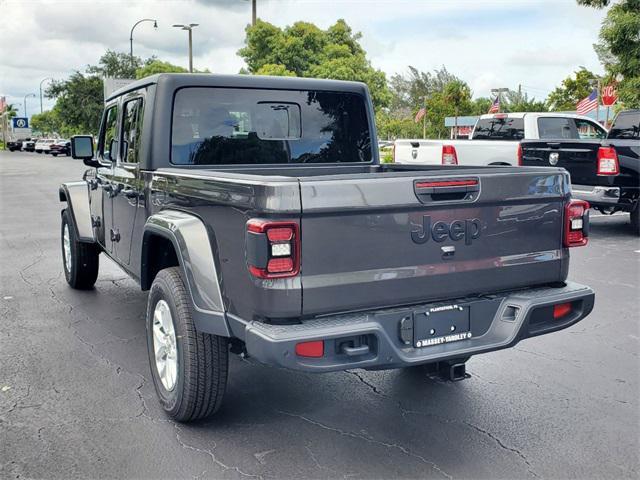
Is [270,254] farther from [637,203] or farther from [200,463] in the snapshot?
[637,203]

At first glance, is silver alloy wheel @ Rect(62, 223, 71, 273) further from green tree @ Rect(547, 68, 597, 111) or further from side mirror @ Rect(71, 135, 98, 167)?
green tree @ Rect(547, 68, 597, 111)

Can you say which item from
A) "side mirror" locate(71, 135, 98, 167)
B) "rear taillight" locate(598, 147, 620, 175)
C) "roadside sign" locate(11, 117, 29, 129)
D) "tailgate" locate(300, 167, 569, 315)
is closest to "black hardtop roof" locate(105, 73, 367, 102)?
"side mirror" locate(71, 135, 98, 167)

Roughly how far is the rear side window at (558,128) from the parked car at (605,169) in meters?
2.85

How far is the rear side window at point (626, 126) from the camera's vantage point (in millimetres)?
11609

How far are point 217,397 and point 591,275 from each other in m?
5.57

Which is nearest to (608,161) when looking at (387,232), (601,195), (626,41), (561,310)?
(601,195)

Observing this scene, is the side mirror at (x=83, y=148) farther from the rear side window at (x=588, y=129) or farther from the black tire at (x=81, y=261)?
the rear side window at (x=588, y=129)

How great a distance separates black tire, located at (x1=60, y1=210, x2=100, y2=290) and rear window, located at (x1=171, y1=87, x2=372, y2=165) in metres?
2.56

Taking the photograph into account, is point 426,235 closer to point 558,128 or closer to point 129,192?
point 129,192

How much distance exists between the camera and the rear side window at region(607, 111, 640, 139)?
11.6 meters

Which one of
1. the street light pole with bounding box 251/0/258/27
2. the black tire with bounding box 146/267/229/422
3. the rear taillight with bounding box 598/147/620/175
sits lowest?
the black tire with bounding box 146/267/229/422

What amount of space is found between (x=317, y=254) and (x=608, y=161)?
8489 millimetres

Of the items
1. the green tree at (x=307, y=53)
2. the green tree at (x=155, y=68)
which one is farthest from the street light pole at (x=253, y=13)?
the green tree at (x=155, y=68)

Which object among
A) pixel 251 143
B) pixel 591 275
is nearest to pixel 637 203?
pixel 591 275
